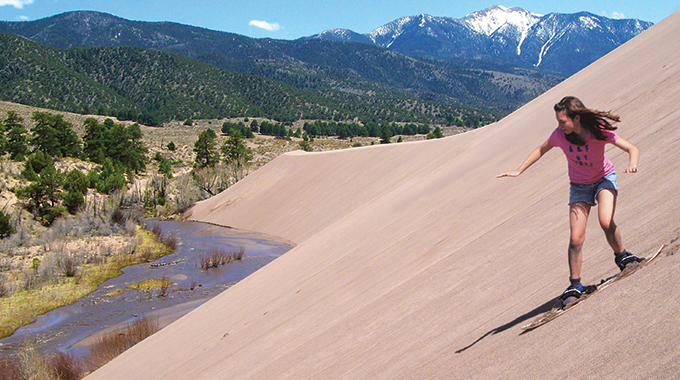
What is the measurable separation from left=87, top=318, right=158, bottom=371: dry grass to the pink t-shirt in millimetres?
10273

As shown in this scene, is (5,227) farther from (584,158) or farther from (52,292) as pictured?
(584,158)

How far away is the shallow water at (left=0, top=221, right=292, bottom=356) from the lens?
15.1m

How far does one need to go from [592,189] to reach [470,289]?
6.91 feet

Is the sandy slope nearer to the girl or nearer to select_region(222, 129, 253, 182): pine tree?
the girl

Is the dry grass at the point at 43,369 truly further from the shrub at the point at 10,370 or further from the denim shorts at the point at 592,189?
the denim shorts at the point at 592,189

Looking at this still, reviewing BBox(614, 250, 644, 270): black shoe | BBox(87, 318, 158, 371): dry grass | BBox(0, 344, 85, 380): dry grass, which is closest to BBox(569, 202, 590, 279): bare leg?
BBox(614, 250, 644, 270): black shoe

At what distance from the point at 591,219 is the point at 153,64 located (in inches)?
5818

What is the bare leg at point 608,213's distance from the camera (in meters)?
4.61

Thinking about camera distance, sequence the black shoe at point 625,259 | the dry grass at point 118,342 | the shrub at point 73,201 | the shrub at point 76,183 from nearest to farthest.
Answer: the black shoe at point 625,259 → the dry grass at point 118,342 → the shrub at point 73,201 → the shrub at point 76,183

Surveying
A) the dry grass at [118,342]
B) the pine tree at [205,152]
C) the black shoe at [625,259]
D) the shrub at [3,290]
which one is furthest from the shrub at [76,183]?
the black shoe at [625,259]

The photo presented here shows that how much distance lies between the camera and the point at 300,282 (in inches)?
414

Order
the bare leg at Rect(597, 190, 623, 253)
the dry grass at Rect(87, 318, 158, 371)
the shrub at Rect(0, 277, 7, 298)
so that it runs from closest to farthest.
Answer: the bare leg at Rect(597, 190, 623, 253) < the dry grass at Rect(87, 318, 158, 371) < the shrub at Rect(0, 277, 7, 298)

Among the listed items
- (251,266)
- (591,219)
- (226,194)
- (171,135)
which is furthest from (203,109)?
(591,219)

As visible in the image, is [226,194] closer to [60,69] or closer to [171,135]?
[171,135]
